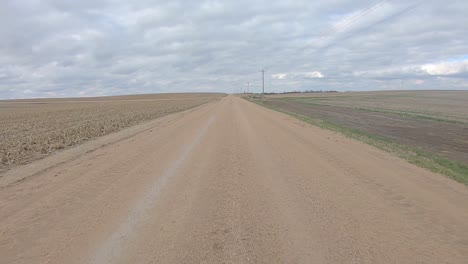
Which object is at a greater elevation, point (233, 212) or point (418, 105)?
point (233, 212)

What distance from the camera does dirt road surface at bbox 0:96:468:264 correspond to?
4.25m

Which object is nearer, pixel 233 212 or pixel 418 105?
pixel 233 212

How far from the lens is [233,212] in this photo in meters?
5.64

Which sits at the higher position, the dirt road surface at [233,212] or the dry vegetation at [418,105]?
the dirt road surface at [233,212]

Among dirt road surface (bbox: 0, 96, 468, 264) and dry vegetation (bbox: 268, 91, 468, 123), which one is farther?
dry vegetation (bbox: 268, 91, 468, 123)

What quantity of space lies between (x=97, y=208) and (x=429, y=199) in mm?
5752

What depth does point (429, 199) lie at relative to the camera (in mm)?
6277

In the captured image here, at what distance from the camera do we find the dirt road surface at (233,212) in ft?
13.9

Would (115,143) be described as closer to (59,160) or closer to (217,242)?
(59,160)

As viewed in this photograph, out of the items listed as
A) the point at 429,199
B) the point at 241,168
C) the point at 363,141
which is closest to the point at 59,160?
the point at 241,168

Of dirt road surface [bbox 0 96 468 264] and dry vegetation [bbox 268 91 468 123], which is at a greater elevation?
dirt road surface [bbox 0 96 468 264]

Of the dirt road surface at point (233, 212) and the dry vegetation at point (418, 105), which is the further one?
the dry vegetation at point (418, 105)

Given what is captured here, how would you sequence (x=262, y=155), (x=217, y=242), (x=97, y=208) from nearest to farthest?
(x=217, y=242) → (x=97, y=208) → (x=262, y=155)

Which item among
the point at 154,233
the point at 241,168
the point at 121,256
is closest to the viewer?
the point at 121,256
